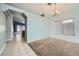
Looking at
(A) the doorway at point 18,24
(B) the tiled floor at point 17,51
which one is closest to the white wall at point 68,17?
(B) the tiled floor at point 17,51

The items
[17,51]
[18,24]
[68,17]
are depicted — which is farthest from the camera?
[18,24]

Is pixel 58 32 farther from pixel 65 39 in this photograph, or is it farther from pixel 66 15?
pixel 66 15

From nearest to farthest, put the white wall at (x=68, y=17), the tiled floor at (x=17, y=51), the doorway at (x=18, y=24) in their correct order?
the tiled floor at (x=17, y=51), the white wall at (x=68, y=17), the doorway at (x=18, y=24)

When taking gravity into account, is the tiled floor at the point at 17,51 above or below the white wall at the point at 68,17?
A: below

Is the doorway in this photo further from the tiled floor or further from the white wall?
the white wall

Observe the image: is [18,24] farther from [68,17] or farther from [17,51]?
[68,17]

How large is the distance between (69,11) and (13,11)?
1933 millimetres

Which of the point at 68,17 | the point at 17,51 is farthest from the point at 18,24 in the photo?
the point at 68,17

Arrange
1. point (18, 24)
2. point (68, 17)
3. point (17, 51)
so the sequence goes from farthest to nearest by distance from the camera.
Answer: point (18, 24) < point (68, 17) < point (17, 51)

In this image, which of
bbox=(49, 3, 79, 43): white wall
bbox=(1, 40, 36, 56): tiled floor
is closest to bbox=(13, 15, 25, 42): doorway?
bbox=(1, 40, 36, 56): tiled floor

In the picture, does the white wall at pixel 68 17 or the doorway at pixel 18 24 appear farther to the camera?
the doorway at pixel 18 24

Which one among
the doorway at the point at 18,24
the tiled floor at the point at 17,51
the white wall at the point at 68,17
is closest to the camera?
the tiled floor at the point at 17,51

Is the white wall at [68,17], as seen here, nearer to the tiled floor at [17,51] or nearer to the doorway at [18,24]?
the tiled floor at [17,51]

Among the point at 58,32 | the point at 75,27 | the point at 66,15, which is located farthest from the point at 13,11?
the point at 75,27
